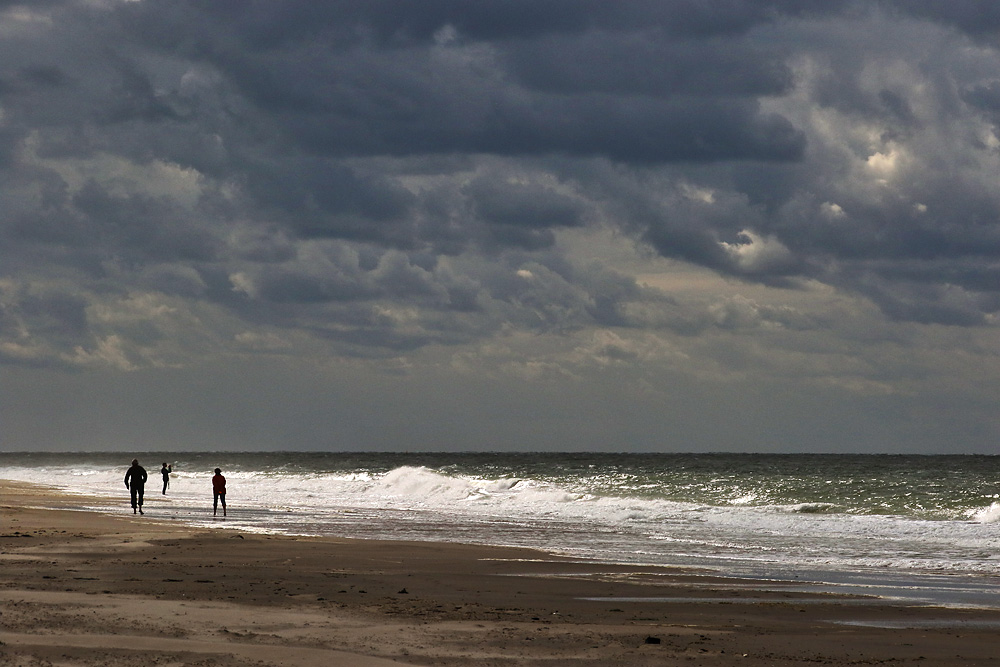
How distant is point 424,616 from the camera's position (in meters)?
11.4

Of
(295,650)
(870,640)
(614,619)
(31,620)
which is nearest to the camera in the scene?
(295,650)

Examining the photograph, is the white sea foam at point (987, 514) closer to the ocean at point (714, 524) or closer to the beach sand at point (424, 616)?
the ocean at point (714, 524)

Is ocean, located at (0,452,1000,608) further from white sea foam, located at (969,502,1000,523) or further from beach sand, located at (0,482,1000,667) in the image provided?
beach sand, located at (0,482,1000,667)

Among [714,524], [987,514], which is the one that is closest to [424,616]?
[714,524]

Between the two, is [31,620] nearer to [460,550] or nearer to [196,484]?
[460,550]

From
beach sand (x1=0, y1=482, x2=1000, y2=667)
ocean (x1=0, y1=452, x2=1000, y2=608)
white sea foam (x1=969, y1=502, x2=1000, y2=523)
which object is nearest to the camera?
beach sand (x1=0, y1=482, x2=1000, y2=667)

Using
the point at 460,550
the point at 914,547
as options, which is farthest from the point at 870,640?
the point at 914,547

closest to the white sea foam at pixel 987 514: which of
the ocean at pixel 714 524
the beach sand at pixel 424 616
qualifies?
the ocean at pixel 714 524

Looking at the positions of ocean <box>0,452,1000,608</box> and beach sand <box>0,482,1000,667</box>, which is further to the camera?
ocean <box>0,452,1000,608</box>

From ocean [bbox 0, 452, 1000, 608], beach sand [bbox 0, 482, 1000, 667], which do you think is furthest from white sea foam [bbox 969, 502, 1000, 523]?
beach sand [bbox 0, 482, 1000, 667]

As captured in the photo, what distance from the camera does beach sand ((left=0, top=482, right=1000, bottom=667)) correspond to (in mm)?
9023

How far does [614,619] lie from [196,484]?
58.1 metres

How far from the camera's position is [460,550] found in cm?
2080

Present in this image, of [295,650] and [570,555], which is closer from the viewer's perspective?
[295,650]
